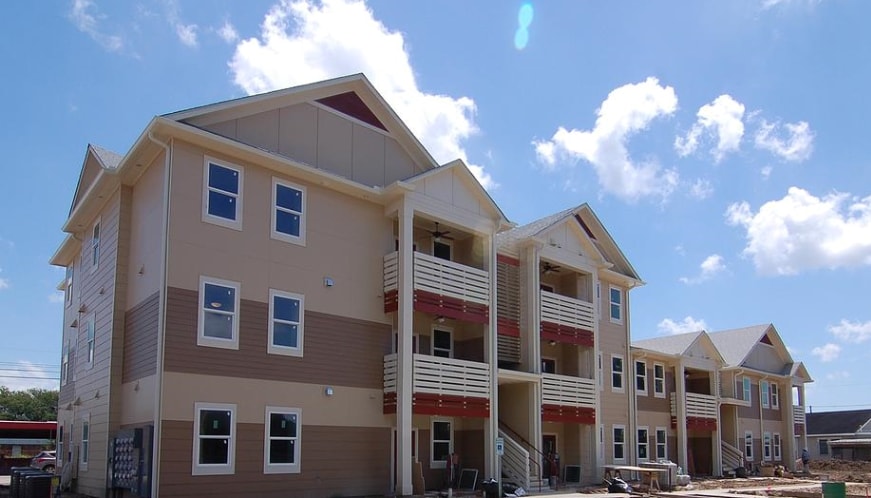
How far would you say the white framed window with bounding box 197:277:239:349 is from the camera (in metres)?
19.5

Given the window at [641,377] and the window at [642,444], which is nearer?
the window at [642,444]

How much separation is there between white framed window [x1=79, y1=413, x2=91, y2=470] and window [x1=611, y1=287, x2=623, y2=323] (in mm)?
21790

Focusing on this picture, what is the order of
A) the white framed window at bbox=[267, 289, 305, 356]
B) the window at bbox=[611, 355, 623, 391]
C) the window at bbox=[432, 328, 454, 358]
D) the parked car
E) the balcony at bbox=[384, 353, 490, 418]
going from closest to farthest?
the white framed window at bbox=[267, 289, 305, 356], the balcony at bbox=[384, 353, 490, 418], the window at bbox=[432, 328, 454, 358], the window at bbox=[611, 355, 623, 391], the parked car

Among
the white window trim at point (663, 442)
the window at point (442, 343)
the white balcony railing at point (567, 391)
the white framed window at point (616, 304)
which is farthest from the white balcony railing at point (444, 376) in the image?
the white window trim at point (663, 442)

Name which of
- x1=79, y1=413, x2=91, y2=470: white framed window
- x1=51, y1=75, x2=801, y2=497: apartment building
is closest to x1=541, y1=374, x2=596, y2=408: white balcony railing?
x1=51, y1=75, x2=801, y2=497: apartment building

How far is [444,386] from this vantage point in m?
24.0

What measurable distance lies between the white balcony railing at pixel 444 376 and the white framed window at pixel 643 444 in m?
13.6

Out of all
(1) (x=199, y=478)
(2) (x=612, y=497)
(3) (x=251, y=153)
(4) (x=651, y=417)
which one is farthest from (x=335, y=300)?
(4) (x=651, y=417)

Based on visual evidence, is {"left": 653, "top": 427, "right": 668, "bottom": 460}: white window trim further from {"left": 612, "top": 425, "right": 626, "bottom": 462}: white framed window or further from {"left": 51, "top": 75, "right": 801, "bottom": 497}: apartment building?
{"left": 51, "top": 75, "right": 801, "bottom": 497}: apartment building

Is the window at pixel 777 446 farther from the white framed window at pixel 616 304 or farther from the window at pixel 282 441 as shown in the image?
the window at pixel 282 441

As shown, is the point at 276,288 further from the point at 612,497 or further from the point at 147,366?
the point at 612,497

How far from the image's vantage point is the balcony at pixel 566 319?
96.7ft

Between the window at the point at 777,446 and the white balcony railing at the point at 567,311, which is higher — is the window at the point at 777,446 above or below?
below

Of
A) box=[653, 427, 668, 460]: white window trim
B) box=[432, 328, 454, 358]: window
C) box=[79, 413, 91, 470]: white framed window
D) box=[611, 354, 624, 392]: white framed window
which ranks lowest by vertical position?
box=[653, 427, 668, 460]: white window trim
